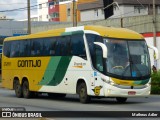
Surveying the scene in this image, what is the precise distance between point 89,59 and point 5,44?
32.0 feet

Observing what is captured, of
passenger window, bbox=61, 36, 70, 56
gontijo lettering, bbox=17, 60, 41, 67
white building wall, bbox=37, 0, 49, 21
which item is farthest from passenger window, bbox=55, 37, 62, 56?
white building wall, bbox=37, 0, 49, 21

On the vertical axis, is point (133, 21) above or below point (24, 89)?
above

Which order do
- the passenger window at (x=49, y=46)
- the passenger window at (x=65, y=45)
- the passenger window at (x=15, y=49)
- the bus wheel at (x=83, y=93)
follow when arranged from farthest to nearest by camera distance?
the passenger window at (x=15, y=49) < the passenger window at (x=49, y=46) < the passenger window at (x=65, y=45) < the bus wheel at (x=83, y=93)

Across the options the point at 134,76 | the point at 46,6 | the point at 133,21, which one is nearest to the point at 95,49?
the point at 134,76

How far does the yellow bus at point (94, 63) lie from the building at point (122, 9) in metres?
57.2

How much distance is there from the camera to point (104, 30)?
2269cm

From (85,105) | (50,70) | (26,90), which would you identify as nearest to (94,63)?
(85,105)

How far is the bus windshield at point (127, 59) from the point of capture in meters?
22.2

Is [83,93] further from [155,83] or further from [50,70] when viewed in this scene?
[155,83]

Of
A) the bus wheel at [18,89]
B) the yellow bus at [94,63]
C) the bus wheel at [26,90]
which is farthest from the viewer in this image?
the bus wheel at [18,89]

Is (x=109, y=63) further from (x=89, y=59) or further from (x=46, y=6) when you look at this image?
(x=46, y=6)

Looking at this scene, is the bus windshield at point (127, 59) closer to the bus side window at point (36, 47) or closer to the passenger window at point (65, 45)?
the passenger window at point (65, 45)

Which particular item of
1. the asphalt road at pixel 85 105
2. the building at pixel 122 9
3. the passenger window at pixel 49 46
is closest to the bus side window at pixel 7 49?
the passenger window at pixel 49 46

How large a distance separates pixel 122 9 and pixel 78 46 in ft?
209
